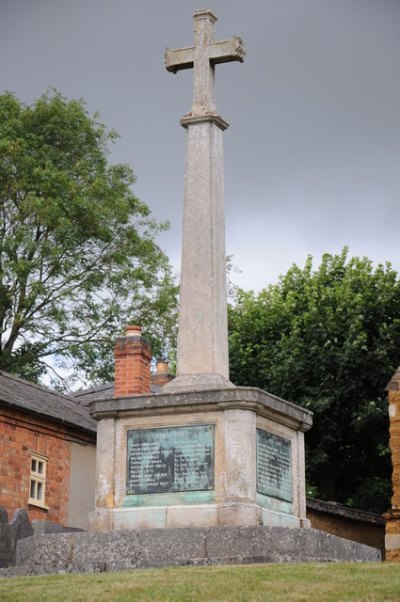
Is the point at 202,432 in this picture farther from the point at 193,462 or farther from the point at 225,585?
the point at 225,585

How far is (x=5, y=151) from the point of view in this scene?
109 ft

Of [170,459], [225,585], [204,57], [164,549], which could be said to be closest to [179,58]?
[204,57]

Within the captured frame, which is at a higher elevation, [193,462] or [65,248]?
[65,248]

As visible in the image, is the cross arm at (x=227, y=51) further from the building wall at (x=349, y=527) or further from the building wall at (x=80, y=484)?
the building wall at (x=349, y=527)

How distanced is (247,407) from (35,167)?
70.6 feet

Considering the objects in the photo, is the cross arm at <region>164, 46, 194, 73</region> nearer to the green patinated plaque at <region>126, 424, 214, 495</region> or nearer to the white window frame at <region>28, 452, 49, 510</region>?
the green patinated plaque at <region>126, 424, 214, 495</region>

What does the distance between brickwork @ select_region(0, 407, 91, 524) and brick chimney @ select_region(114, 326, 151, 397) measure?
3.85m

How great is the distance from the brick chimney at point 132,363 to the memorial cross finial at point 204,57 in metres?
5.61

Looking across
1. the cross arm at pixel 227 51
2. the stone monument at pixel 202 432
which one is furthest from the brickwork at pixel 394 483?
the cross arm at pixel 227 51

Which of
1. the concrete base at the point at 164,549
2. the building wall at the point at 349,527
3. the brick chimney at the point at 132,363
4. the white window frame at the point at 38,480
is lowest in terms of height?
the concrete base at the point at 164,549

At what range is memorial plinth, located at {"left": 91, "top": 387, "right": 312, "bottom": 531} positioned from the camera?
43.5ft

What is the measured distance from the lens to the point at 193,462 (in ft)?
44.4

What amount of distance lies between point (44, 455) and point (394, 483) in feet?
26.4

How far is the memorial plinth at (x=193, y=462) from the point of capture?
43.5 feet
